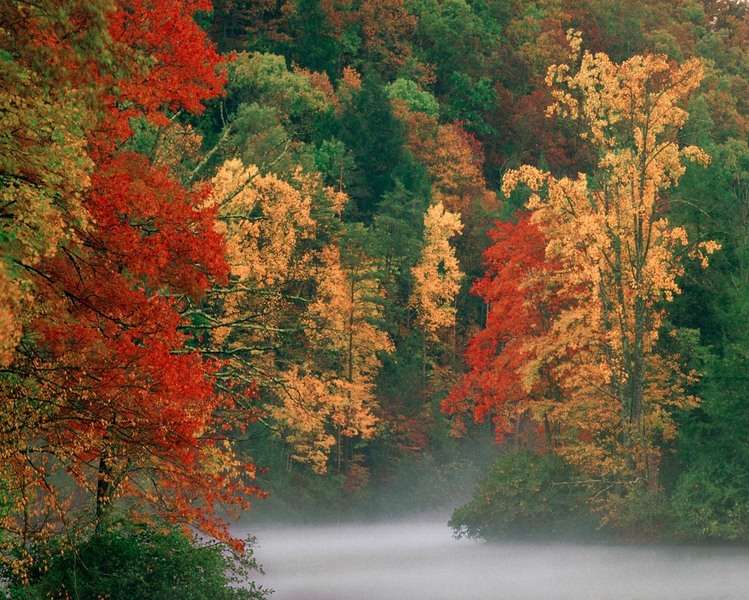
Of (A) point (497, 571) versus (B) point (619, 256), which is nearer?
A: (A) point (497, 571)

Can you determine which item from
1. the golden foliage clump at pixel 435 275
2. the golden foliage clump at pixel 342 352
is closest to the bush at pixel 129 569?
the golden foliage clump at pixel 342 352

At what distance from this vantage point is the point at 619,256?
41.9 metres

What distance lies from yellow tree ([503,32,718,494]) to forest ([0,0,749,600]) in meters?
0.13

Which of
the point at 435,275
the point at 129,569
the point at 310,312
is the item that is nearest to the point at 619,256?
the point at 310,312

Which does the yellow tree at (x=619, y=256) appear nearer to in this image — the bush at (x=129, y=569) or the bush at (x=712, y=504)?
the bush at (x=712, y=504)

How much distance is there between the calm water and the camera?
1356 inches

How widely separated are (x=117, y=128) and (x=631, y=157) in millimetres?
25520

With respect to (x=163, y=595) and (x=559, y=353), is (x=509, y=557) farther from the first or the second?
(x=163, y=595)

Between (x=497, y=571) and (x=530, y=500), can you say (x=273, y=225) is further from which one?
(x=497, y=571)

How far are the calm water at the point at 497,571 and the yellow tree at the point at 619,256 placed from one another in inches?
128

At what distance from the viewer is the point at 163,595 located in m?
22.0

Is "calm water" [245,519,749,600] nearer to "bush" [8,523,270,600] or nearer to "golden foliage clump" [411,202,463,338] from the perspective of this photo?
"bush" [8,523,270,600]

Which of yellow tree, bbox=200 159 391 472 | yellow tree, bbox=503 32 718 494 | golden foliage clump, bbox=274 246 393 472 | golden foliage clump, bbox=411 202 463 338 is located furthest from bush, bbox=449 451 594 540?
golden foliage clump, bbox=411 202 463 338

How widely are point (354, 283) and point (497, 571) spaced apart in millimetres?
21091
